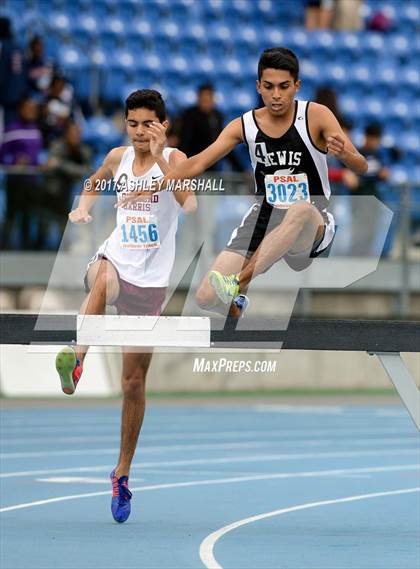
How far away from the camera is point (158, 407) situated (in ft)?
→ 59.3

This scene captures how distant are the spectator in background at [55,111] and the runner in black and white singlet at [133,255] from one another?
34.7 feet

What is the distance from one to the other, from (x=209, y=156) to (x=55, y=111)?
39.7 ft

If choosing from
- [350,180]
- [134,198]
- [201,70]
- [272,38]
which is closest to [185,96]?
[201,70]

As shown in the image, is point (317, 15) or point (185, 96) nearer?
point (185, 96)

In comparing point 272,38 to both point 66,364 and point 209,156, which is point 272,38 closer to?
point 209,156

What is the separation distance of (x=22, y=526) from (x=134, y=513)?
100cm

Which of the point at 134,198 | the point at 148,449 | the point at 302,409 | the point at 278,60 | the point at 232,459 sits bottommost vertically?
the point at 302,409

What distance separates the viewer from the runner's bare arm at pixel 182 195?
8.73 metres

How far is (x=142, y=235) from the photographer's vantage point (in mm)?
9133

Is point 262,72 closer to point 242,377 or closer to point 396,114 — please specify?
point 242,377

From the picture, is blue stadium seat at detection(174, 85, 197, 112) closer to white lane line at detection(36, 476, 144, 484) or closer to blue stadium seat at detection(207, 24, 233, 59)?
blue stadium seat at detection(207, 24, 233, 59)

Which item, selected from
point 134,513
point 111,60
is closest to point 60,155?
point 111,60

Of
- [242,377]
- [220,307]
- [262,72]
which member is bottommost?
[242,377]

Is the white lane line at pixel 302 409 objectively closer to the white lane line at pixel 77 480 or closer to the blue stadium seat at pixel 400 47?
the white lane line at pixel 77 480
